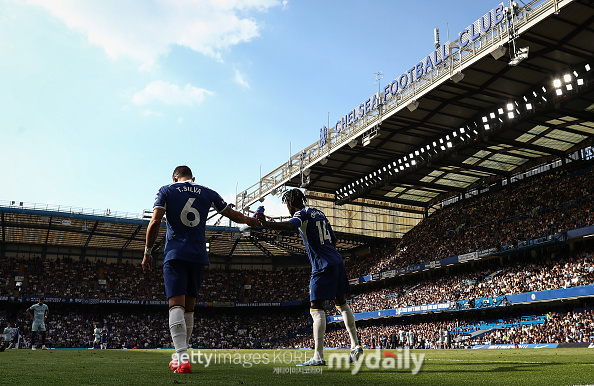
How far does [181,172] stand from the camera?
6.08m

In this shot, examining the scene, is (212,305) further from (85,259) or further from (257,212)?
(257,212)

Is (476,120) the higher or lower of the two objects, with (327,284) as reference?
higher

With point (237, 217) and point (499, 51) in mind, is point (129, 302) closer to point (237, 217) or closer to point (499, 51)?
point (499, 51)

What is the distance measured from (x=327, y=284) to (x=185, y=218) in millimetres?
2369

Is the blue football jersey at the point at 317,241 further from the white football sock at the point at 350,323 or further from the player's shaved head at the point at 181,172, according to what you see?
the player's shaved head at the point at 181,172

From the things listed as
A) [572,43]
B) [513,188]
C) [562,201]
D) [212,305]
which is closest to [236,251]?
[212,305]

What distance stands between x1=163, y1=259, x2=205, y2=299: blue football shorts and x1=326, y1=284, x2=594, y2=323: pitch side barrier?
27.5m

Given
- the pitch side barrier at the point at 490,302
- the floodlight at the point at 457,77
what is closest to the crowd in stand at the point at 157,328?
the pitch side barrier at the point at 490,302

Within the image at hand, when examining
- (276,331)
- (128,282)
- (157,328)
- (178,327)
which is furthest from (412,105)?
(128,282)

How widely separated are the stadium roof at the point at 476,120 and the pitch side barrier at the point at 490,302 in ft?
32.5

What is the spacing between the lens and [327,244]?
719cm

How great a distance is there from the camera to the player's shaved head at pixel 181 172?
19.9 ft

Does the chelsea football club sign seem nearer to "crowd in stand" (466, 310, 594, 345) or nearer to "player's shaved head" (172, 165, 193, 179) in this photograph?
"crowd in stand" (466, 310, 594, 345)

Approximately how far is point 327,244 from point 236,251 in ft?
172
